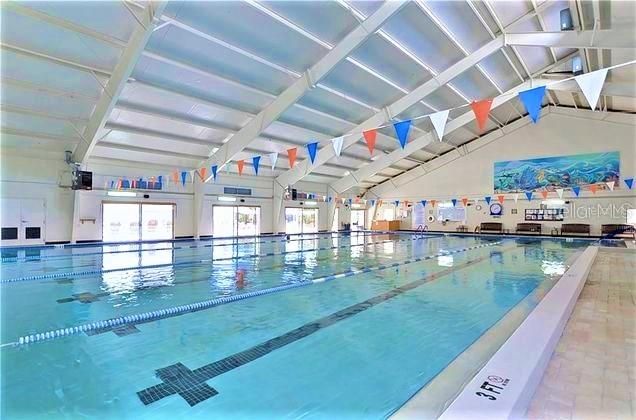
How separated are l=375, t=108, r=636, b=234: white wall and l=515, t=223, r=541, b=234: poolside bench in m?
0.35

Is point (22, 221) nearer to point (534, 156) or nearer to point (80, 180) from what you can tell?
point (80, 180)

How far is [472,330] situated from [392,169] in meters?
15.2

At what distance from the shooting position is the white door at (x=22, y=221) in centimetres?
882

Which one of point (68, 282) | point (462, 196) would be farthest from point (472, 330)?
point (462, 196)

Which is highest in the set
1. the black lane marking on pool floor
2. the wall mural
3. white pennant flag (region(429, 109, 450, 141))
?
the wall mural

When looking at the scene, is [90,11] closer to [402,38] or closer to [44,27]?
[44,27]

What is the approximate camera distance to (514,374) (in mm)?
1883

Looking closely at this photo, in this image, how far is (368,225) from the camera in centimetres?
2042

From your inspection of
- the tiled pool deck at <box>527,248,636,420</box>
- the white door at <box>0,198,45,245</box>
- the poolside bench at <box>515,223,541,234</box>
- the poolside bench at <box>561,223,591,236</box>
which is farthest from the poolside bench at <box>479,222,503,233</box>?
the white door at <box>0,198,45,245</box>

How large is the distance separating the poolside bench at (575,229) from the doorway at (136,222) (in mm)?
15896

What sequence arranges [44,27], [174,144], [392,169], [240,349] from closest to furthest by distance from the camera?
[240,349] → [44,27] → [174,144] → [392,169]

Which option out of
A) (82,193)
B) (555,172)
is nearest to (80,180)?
(82,193)

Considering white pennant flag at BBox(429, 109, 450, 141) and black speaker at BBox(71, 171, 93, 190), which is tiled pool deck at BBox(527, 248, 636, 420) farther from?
black speaker at BBox(71, 171, 93, 190)

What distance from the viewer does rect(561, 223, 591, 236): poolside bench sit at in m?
13.6
